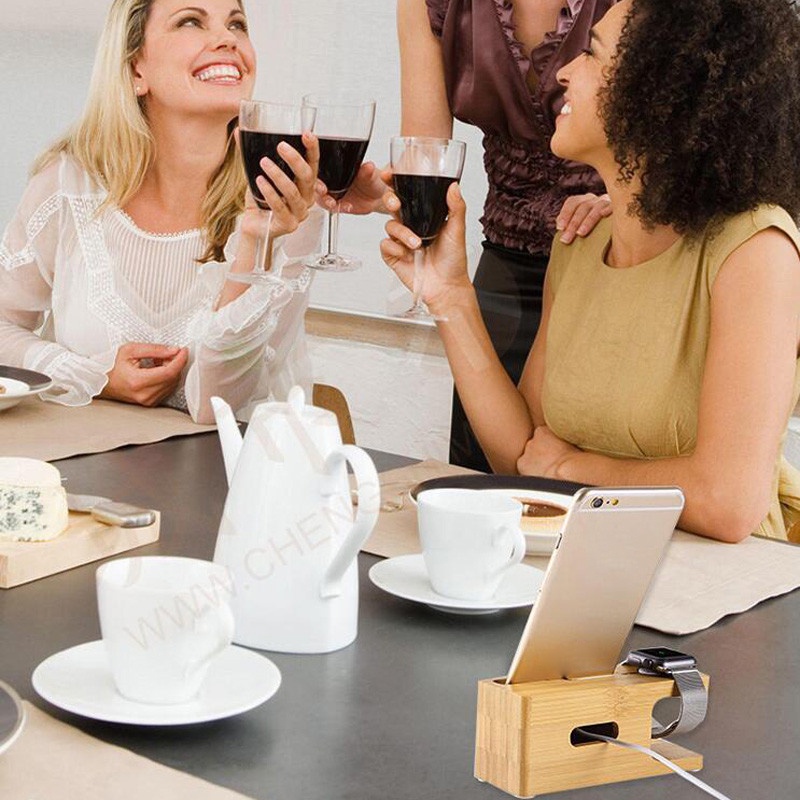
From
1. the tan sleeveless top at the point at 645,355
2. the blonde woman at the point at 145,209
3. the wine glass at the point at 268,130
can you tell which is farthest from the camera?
the blonde woman at the point at 145,209

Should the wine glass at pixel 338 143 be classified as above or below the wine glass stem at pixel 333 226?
above

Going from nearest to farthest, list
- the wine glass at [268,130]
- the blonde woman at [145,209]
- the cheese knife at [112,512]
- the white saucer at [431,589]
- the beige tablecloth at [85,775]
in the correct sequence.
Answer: the beige tablecloth at [85,775] < the white saucer at [431,589] < the cheese knife at [112,512] < the wine glass at [268,130] < the blonde woman at [145,209]

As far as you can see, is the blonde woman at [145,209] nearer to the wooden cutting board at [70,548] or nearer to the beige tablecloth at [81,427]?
the beige tablecloth at [81,427]

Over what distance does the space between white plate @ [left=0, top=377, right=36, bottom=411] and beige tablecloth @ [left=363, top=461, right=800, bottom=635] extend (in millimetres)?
537

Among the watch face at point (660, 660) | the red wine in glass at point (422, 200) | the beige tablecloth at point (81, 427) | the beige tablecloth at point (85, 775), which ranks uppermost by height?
the red wine in glass at point (422, 200)

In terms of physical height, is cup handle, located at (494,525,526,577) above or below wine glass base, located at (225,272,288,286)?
below

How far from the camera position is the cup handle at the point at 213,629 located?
2.49 ft

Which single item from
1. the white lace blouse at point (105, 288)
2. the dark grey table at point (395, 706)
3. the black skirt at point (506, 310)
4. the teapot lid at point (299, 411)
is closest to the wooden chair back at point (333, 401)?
the white lace blouse at point (105, 288)

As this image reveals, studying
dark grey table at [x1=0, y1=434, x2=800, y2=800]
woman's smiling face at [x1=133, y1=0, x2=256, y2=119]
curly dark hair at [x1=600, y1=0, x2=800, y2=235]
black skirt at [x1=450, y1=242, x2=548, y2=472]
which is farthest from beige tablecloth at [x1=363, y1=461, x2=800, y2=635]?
woman's smiling face at [x1=133, y1=0, x2=256, y2=119]

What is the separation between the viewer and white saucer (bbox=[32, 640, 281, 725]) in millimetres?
772

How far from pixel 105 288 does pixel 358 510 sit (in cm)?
146

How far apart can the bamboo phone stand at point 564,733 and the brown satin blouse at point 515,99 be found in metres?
1.45

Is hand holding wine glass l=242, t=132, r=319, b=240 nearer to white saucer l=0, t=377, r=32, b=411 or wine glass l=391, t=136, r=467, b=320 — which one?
wine glass l=391, t=136, r=467, b=320

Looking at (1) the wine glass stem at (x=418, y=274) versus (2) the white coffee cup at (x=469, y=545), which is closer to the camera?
(2) the white coffee cup at (x=469, y=545)
